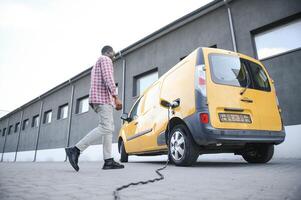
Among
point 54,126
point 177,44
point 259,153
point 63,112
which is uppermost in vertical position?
point 177,44

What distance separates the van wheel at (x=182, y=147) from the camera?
361 centimetres

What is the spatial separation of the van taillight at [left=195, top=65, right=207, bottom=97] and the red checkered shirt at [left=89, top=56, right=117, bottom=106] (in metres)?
1.39

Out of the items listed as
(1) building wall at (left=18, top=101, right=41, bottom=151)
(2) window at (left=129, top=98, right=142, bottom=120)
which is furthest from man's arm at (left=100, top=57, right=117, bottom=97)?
(1) building wall at (left=18, top=101, right=41, bottom=151)

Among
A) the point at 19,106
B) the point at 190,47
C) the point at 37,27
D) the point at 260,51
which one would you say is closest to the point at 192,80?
the point at 260,51

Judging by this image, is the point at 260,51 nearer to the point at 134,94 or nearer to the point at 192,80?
the point at 192,80

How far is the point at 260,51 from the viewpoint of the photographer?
24.0 ft

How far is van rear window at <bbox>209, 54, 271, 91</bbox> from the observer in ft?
11.9

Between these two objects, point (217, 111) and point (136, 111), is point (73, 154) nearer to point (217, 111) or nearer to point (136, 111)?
point (217, 111)

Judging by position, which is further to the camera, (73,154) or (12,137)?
(12,137)

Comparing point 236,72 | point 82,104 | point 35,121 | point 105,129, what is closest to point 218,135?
point 236,72

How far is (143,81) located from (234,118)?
8174mm

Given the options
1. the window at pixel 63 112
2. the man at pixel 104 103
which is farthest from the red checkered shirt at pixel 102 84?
the window at pixel 63 112

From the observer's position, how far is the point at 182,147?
3736 mm

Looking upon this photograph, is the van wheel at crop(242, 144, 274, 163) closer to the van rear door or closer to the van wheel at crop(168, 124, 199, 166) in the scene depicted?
the van rear door
